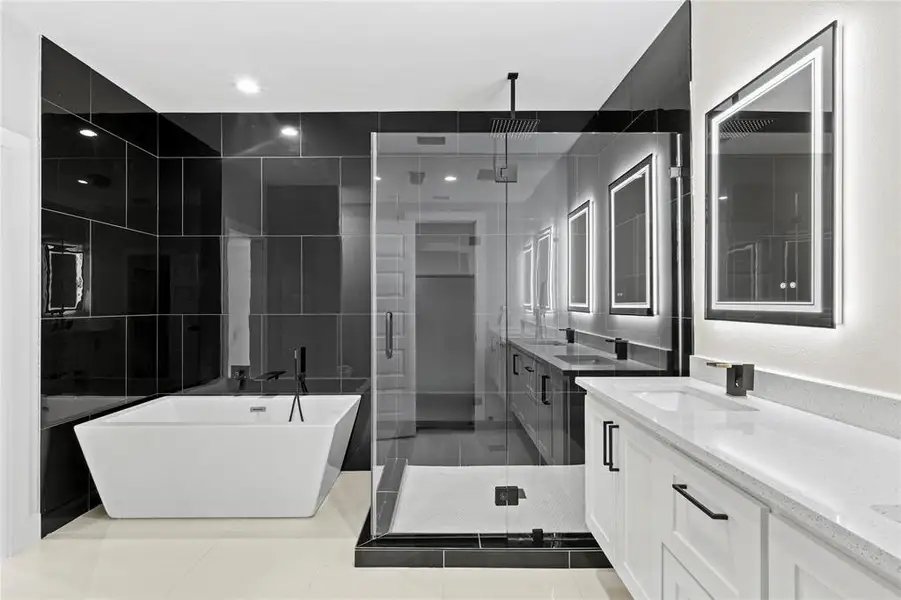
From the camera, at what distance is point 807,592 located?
3.25ft

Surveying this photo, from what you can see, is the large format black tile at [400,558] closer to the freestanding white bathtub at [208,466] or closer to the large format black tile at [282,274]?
the freestanding white bathtub at [208,466]

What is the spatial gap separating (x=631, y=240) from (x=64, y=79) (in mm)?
3274

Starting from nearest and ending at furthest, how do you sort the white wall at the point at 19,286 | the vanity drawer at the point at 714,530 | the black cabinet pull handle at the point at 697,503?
the vanity drawer at the point at 714,530
the black cabinet pull handle at the point at 697,503
the white wall at the point at 19,286

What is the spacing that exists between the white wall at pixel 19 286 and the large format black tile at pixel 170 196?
122cm

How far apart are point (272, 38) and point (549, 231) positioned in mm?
1790

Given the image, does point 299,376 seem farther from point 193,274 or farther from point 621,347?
point 621,347

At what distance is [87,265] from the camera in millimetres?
3336

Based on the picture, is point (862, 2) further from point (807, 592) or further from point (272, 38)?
point (272, 38)

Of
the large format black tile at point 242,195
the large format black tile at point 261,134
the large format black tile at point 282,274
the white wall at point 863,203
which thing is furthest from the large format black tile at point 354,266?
the white wall at point 863,203

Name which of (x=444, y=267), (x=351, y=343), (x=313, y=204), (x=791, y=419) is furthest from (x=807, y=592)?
(x=313, y=204)

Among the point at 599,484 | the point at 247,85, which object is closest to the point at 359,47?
the point at 247,85

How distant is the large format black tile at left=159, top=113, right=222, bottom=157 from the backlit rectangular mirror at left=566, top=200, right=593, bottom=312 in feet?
9.32

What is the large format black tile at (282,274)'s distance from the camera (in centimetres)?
421

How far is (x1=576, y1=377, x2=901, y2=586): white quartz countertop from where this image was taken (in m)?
0.85
